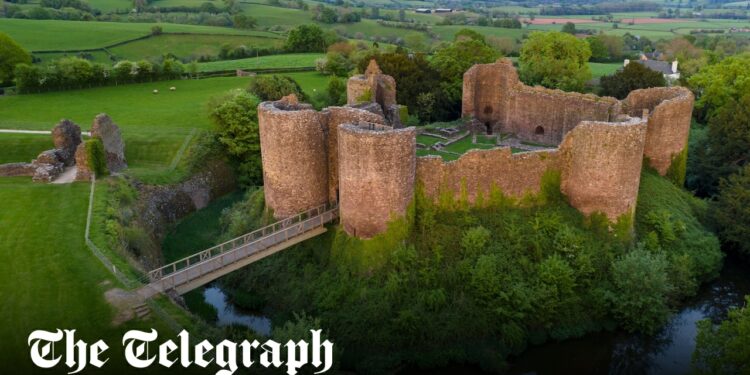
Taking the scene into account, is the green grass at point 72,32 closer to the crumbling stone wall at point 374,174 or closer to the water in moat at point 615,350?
the water in moat at point 615,350

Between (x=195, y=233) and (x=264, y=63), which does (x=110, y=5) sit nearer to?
(x=264, y=63)

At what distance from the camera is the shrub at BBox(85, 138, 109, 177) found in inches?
1072

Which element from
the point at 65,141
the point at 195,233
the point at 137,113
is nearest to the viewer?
the point at 195,233

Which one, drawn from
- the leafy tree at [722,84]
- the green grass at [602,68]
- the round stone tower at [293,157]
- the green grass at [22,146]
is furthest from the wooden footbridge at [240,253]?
the green grass at [602,68]

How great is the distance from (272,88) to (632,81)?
2496 cm

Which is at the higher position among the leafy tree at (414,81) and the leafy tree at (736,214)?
the leafy tree at (414,81)

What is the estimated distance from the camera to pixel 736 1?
185m

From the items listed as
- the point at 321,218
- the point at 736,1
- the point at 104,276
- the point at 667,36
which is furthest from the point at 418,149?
the point at 736,1

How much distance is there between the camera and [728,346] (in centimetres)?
1542

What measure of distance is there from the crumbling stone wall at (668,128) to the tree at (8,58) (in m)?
45.4

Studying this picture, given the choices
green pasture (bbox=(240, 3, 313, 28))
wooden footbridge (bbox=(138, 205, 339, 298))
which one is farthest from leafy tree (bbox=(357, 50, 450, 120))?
green pasture (bbox=(240, 3, 313, 28))

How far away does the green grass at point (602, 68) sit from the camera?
2348 inches

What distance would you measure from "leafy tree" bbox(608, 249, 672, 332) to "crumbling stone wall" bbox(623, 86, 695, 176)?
8153 millimetres

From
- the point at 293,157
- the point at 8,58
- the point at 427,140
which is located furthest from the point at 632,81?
the point at 8,58
